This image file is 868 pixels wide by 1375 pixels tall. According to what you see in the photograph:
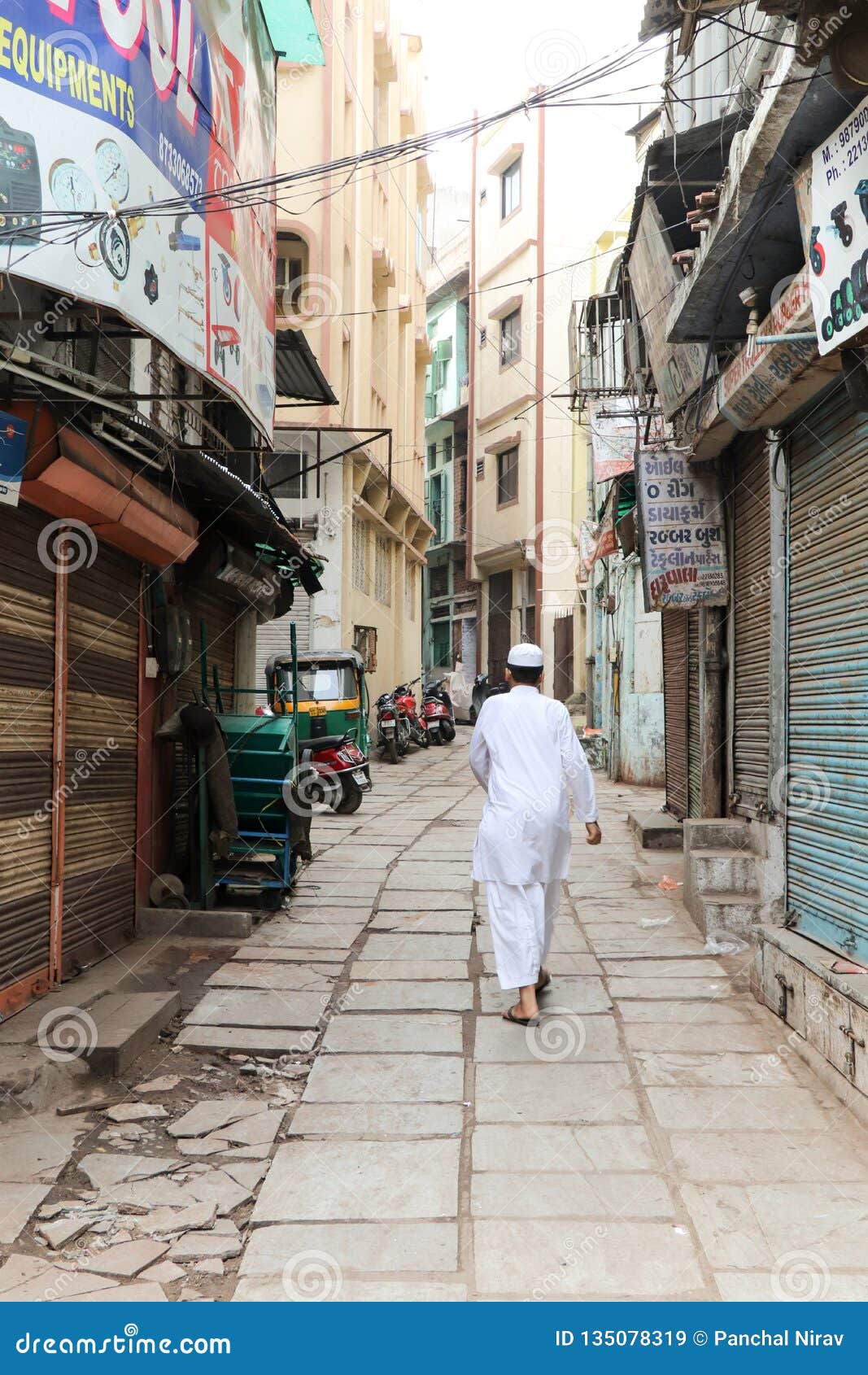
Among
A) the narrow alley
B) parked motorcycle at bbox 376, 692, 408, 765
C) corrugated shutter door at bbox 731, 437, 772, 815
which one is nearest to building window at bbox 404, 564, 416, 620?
parked motorcycle at bbox 376, 692, 408, 765

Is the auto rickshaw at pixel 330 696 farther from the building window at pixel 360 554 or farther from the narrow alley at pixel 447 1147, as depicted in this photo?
the narrow alley at pixel 447 1147

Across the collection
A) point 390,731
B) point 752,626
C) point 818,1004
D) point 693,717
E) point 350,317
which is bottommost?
point 818,1004

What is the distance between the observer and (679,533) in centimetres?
812

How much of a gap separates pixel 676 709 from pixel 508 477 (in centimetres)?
2048

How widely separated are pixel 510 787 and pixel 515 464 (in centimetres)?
2532

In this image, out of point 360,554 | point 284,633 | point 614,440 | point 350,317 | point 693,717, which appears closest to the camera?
point 693,717

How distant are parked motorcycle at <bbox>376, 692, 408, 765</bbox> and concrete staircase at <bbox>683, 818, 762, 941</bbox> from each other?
12165 millimetres

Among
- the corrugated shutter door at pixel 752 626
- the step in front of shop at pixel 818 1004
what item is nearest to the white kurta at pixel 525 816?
the step in front of shop at pixel 818 1004

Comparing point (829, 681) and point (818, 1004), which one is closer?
point (818, 1004)

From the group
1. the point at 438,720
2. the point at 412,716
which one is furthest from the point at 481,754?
the point at 438,720

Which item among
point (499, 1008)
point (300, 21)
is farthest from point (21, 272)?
point (300, 21)

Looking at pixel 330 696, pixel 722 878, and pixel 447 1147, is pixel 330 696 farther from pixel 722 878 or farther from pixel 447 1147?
pixel 447 1147

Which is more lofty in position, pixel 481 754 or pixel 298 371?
pixel 298 371

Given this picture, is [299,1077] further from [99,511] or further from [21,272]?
[21,272]
